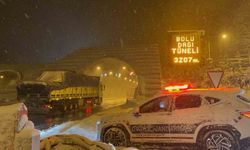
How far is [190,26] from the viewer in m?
39.2

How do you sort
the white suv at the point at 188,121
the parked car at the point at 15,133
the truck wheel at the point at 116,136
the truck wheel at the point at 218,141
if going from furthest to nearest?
the truck wheel at the point at 116,136 → the white suv at the point at 188,121 → the truck wheel at the point at 218,141 → the parked car at the point at 15,133

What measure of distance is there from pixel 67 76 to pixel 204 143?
53.4 feet

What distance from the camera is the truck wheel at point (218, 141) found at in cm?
886

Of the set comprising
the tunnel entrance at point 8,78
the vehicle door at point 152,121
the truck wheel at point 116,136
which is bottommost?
the truck wheel at point 116,136

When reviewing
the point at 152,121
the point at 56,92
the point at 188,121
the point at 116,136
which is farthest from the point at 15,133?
the point at 56,92

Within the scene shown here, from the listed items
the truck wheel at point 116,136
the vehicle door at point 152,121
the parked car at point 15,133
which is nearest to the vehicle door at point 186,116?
the vehicle door at point 152,121

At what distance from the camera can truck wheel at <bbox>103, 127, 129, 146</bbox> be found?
10414mm

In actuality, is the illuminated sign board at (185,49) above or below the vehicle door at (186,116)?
above

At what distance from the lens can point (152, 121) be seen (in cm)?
1002

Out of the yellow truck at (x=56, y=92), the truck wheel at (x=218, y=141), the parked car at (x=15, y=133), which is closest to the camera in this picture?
the parked car at (x=15, y=133)

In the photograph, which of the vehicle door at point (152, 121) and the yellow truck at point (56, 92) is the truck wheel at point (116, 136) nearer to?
the vehicle door at point (152, 121)

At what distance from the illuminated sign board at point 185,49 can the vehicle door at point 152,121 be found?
28.4 ft

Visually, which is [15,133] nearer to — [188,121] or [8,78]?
[188,121]

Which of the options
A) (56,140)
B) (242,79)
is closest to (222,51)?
(242,79)
